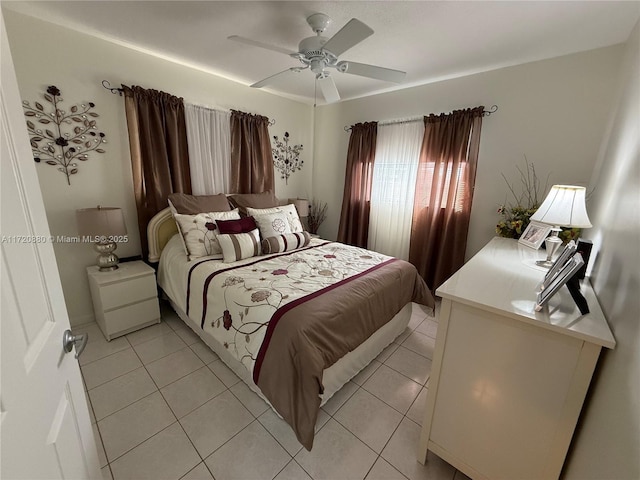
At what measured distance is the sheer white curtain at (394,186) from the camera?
314 cm

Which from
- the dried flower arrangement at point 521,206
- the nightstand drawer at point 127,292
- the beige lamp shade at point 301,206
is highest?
the dried flower arrangement at point 521,206

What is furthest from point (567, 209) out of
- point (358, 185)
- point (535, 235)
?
point (358, 185)

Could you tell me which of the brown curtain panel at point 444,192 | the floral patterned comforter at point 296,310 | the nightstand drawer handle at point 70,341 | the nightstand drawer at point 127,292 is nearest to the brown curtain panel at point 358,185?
the brown curtain panel at point 444,192

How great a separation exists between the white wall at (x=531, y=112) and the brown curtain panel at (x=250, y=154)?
1.65 meters

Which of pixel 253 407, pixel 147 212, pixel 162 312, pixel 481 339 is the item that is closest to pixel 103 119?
pixel 147 212

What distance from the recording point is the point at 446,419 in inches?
48.2

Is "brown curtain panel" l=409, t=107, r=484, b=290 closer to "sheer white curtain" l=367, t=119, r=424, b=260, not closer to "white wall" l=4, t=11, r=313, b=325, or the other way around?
"sheer white curtain" l=367, t=119, r=424, b=260

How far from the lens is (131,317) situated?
7.39 ft

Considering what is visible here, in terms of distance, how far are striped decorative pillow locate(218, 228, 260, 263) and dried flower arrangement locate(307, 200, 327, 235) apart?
1770mm

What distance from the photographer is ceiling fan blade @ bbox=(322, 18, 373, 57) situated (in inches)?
53.6

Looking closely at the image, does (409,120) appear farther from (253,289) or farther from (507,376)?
(507,376)

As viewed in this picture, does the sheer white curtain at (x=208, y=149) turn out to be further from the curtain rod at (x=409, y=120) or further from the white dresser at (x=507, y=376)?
the white dresser at (x=507, y=376)

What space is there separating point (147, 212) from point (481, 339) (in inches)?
111

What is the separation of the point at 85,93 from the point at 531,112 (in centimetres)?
386
